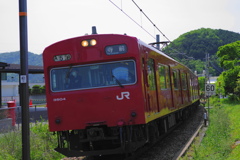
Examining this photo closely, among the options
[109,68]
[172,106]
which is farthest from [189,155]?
[109,68]

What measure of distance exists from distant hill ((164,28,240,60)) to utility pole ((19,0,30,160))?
61392 mm

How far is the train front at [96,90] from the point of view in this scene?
725 cm

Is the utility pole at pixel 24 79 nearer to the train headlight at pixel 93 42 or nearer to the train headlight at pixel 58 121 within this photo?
the train headlight at pixel 58 121

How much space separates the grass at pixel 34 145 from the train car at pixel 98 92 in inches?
57.6

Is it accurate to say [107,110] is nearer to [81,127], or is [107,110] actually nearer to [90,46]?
[81,127]

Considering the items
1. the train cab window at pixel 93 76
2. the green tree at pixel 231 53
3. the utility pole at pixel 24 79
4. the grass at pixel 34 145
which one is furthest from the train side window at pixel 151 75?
the green tree at pixel 231 53

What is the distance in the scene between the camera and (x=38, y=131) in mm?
10508

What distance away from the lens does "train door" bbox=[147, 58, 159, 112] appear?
800 centimetres

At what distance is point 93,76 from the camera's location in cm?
747

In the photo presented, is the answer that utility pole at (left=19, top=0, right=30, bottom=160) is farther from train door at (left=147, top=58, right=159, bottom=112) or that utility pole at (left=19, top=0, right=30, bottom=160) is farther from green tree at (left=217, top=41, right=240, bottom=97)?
green tree at (left=217, top=41, right=240, bottom=97)

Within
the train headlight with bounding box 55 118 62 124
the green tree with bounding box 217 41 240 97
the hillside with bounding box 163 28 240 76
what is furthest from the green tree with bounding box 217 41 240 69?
the hillside with bounding box 163 28 240 76

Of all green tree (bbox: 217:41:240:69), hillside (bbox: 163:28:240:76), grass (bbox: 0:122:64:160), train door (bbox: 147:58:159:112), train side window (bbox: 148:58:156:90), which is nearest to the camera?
train door (bbox: 147:58:159:112)

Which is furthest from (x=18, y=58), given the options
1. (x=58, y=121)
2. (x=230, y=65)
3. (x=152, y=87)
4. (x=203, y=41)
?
(x=58, y=121)

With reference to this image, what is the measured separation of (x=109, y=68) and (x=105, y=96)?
0.62m
